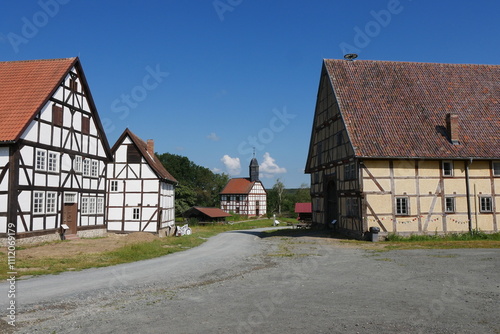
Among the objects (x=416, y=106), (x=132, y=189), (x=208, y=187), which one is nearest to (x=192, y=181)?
(x=208, y=187)

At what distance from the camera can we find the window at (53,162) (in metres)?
23.6

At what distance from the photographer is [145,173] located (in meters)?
35.7

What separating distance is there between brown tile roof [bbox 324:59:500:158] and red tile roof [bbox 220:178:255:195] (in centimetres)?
5436

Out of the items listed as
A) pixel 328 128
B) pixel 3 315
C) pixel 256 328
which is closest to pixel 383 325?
pixel 256 328

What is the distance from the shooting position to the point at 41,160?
22.9 metres

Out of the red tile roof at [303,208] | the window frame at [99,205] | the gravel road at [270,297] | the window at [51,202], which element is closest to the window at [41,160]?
the window at [51,202]

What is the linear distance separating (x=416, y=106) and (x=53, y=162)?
23.9 m

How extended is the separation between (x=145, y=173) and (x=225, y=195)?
48293 mm

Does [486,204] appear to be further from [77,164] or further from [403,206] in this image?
[77,164]

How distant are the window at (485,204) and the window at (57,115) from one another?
87.8 ft

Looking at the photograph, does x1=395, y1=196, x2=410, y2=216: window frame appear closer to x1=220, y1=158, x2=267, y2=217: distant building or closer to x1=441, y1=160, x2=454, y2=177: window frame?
x1=441, y1=160, x2=454, y2=177: window frame

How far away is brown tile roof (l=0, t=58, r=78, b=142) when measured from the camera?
2116cm

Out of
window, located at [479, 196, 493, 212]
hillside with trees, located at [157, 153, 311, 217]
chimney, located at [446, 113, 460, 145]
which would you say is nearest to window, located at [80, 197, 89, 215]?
chimney, located at [446, 113, 460, 145]

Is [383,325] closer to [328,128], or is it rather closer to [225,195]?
[328,128]
